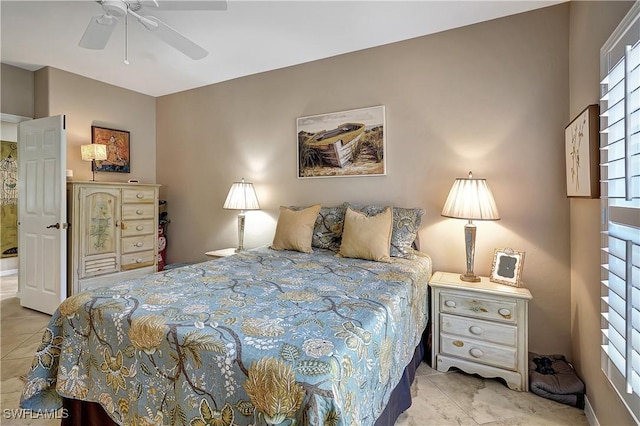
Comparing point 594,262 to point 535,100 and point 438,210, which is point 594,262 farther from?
point 535,100

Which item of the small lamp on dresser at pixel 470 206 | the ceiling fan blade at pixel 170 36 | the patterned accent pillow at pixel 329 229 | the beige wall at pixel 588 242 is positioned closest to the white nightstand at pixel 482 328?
the small lamp on dresser at pixel 470 206

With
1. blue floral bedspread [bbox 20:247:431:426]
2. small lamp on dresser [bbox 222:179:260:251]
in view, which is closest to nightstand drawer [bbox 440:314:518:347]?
blue floral bedspread [bbox 20:247:431:426]

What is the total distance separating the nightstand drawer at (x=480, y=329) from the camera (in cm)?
204

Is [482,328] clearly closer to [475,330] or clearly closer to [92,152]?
[475,330]

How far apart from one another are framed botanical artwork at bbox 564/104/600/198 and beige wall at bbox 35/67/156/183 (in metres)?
4.74

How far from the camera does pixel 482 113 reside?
251 centimetres

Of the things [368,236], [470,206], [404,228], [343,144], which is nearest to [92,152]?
[343,144]

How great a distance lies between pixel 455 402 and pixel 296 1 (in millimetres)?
2929

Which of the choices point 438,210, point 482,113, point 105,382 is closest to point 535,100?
Result: point 482,113

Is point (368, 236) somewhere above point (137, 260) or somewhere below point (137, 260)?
above

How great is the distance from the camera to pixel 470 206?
88.0 inches

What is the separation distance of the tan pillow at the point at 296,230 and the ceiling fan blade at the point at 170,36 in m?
1.47

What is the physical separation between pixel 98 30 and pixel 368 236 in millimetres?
2316

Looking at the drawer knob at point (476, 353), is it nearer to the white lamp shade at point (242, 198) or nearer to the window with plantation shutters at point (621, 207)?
the window with plantation shutters at point (621, 207)
